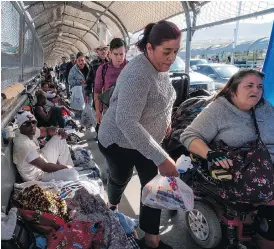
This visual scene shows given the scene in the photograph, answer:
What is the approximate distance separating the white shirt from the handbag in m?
1.84

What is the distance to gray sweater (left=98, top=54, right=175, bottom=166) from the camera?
2049 mm

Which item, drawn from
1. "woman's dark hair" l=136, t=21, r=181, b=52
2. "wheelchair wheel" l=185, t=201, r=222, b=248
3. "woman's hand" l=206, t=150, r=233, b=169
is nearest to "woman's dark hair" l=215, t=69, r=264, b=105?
"woman's hand" l=206, t=150, r=233, b=169

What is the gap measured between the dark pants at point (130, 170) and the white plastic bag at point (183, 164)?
64 cm

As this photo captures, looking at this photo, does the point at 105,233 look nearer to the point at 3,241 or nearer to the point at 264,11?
the point at 3,241

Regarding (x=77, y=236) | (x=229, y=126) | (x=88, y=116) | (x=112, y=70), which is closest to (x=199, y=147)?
(x=229, y=126)

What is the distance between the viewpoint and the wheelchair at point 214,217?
8.63 ft

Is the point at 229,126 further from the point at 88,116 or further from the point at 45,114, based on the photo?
the point at 88,116

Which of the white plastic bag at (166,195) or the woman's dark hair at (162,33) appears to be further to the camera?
the white plastic bag at (166,195)

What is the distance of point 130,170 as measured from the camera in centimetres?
266

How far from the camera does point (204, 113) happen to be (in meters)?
2.80

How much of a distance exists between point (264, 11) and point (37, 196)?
2944 millimetres

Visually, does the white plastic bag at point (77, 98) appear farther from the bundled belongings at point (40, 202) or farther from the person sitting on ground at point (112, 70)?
the bundled belongings at point (40, 202)

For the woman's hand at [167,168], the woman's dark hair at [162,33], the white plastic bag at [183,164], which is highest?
the woman's dark hair at [162,33]

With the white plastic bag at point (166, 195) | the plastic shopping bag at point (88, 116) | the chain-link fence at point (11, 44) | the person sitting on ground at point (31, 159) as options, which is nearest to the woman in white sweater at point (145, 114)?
the white plastic bag at point (166, 195)
